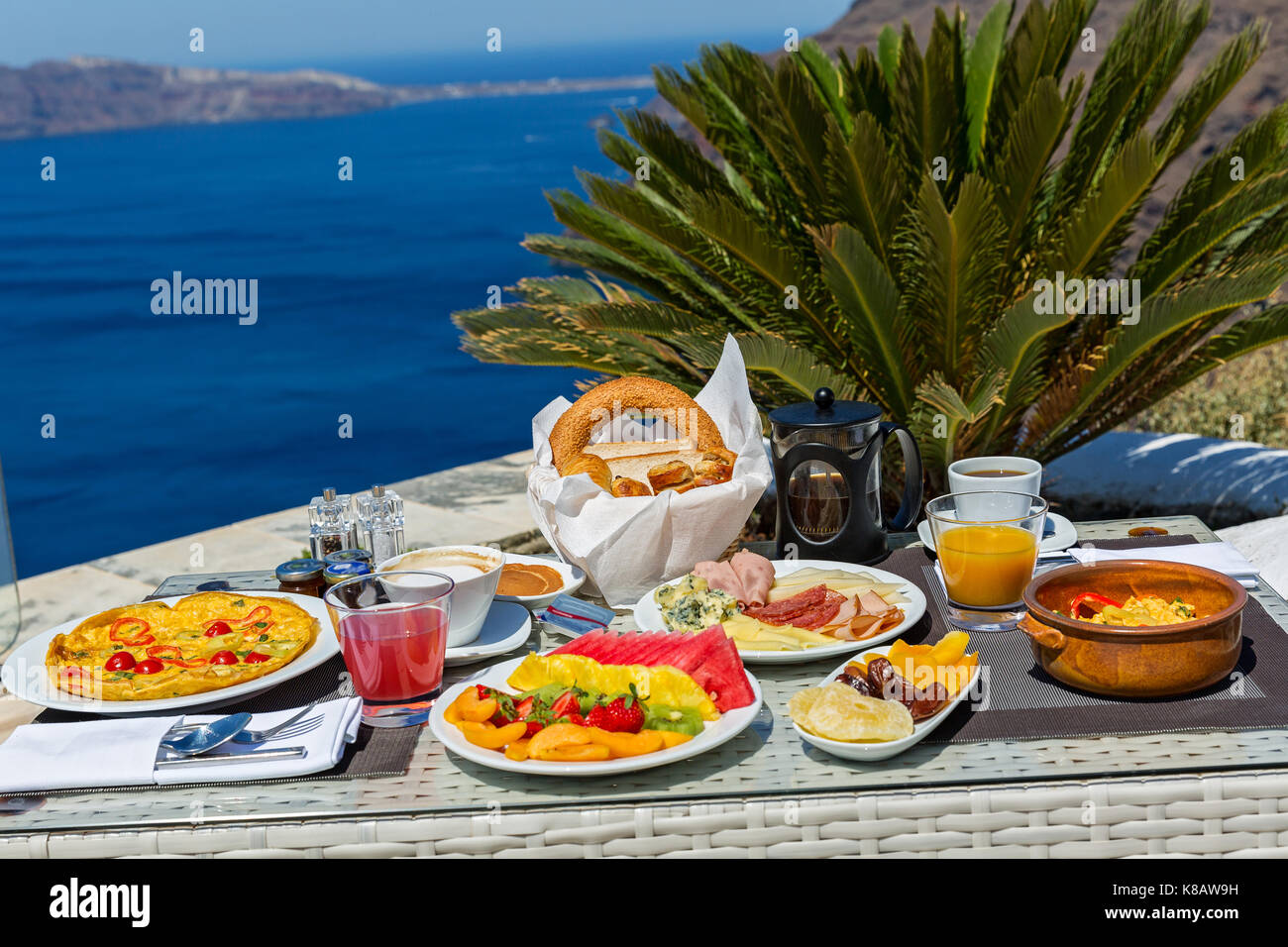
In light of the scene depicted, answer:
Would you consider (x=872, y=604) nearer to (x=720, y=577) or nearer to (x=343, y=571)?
(x=720, y=577)

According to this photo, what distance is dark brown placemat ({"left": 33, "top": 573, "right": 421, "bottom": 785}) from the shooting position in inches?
65.7

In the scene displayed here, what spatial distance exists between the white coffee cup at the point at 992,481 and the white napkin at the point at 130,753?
1144 mm

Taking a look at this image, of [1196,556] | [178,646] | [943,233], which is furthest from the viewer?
[943,233]

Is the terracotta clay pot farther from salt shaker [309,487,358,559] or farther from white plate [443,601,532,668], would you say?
salt shaker [309,487,358,559]

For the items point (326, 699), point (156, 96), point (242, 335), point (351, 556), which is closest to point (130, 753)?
point (326, 699)

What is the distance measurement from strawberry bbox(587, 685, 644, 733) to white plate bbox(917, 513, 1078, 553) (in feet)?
3.11

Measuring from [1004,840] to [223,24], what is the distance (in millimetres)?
39965

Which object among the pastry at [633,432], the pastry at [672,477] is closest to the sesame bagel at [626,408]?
the pastry at [633,432]

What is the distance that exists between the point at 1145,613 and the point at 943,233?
195 centimetres

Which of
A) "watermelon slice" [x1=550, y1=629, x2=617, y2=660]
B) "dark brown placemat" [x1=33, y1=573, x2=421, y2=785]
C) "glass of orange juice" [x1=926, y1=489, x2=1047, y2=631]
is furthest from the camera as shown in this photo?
"glass of orange juice" [x1=926, y1=489, x2=1047, y2=631]

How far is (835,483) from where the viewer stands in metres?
2.40

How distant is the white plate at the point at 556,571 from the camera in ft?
7.41

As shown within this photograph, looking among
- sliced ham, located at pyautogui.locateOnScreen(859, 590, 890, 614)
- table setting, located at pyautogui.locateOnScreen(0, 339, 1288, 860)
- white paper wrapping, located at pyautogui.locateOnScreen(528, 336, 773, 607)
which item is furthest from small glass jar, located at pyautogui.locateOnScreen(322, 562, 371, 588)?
sliced ham, located at pyautogui.locateOnScreen(859, 590, 890, 614)
